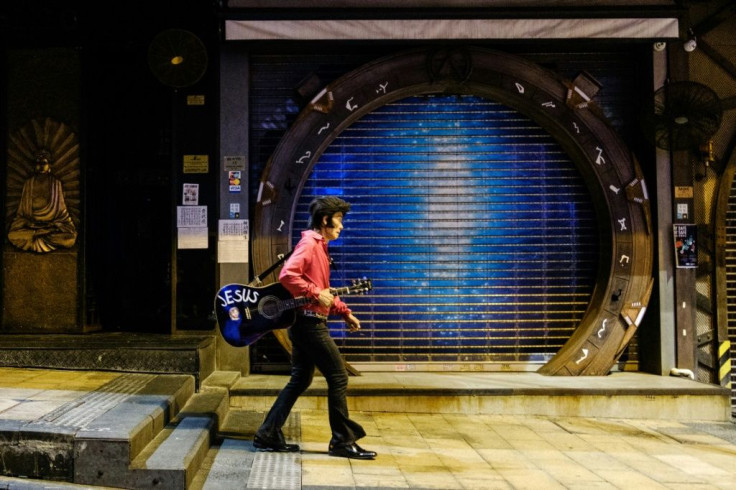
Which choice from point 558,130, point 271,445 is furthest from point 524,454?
point 558,130

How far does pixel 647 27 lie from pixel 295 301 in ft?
A: 19.2

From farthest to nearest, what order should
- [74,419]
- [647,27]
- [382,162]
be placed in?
[382,162] < [647,27] < [74,419]

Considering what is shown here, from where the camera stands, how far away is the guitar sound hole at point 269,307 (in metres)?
5.49

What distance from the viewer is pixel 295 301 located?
540 centimetres

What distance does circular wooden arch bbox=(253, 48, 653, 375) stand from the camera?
26.8 feet

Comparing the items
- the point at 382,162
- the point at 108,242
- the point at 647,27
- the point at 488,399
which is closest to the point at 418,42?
the point at 382,162

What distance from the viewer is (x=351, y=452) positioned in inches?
215

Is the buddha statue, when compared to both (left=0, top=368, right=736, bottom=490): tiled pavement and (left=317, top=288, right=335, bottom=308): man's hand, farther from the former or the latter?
(left=317, top=288, right=335, bottom=308): man's hand

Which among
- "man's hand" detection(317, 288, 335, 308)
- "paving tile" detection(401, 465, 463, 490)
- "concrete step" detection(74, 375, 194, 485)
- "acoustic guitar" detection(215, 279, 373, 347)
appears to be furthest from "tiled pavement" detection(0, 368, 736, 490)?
"man's hand" detection(317, 288, 335, 308)

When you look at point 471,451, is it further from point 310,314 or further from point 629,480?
point 310,314

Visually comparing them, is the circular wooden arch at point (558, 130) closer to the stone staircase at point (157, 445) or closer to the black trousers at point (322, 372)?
the stone staircase at point (157, 445)

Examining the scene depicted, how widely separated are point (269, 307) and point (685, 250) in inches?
222

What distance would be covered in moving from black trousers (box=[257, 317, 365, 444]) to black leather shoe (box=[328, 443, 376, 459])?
0.04 metres

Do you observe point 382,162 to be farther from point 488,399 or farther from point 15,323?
point 15,323
